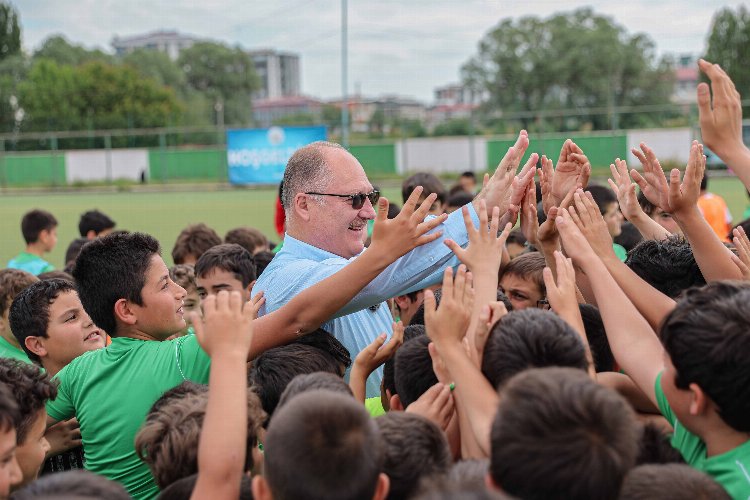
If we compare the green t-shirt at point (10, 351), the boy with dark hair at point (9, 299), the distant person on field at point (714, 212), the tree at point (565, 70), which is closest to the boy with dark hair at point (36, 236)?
the boy with dark hair at point (9, 299)

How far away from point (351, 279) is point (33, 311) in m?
1.94

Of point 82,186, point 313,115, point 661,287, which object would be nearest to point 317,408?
point 661,287

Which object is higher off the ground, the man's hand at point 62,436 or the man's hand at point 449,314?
the man's hand at point 449,314

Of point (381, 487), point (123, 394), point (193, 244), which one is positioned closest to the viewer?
point (381, 487)

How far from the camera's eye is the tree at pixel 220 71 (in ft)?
360

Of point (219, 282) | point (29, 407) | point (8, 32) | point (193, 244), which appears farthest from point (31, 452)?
point (8, 32)

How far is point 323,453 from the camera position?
80.0 inches

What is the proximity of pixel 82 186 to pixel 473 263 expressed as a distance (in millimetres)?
42336

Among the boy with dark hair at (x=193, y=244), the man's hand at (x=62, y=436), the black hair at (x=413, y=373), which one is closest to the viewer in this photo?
the black hair at (x=413, y=373)

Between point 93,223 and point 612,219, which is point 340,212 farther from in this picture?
point 93,223

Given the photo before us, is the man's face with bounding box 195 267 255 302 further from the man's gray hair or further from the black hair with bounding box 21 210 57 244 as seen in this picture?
the black hair with bounding box 21 210 57 244

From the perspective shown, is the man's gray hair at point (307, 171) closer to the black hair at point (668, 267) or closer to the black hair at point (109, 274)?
the black hair at point (109, 274)

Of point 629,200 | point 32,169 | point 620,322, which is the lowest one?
point 32,169

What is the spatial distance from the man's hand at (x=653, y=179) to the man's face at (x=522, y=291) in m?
0.87
